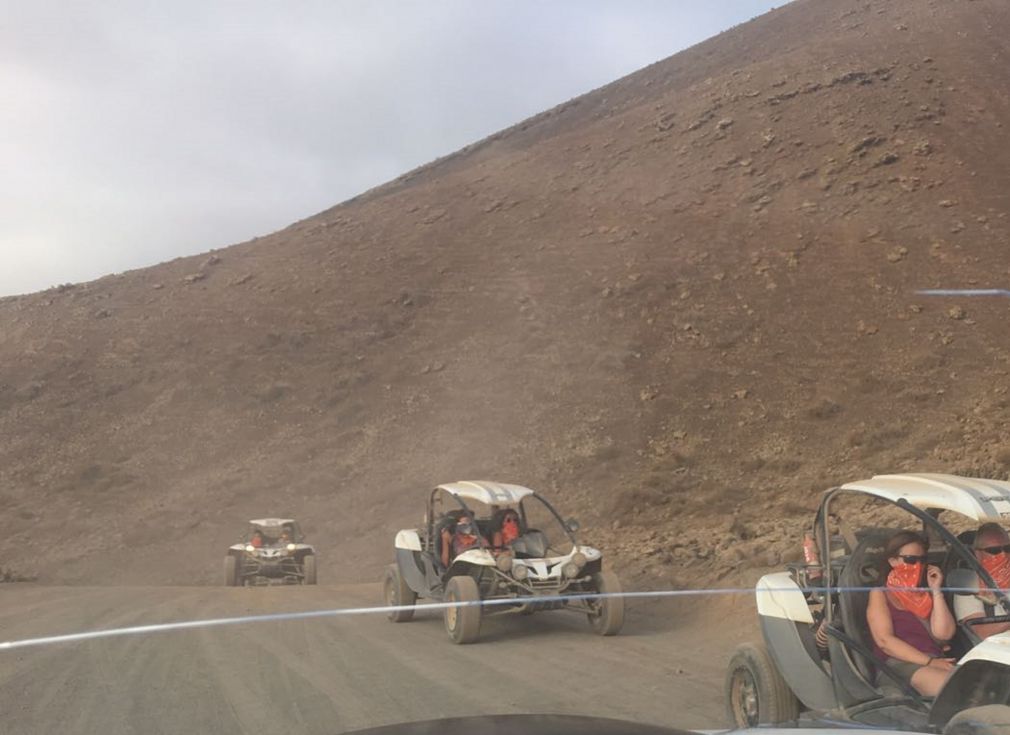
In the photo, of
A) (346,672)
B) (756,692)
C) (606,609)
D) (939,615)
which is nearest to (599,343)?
(606,609)

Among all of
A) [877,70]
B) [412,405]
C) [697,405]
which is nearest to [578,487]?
[697,405]

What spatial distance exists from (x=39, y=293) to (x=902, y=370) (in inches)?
1483

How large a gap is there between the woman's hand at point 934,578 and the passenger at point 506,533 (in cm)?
687

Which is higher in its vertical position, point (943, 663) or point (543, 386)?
point (543, 386)

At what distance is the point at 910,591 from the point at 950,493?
0.56 metres

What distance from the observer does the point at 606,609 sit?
10305 millimetres

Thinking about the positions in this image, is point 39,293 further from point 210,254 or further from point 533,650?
point 533,650

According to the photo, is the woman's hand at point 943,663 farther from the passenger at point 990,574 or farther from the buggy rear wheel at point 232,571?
the buggy rear wheel at point 232,571

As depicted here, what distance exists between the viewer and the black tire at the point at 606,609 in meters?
10.3

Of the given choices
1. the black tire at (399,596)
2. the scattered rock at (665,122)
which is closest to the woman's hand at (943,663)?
the black tire at (399,596)

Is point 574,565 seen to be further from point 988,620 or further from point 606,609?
point 988,620

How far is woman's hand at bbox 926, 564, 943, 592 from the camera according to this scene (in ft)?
17.1

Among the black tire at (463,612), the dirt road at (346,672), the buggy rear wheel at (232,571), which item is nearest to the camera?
the dirt road at (346,672)

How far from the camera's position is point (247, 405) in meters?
33.1
